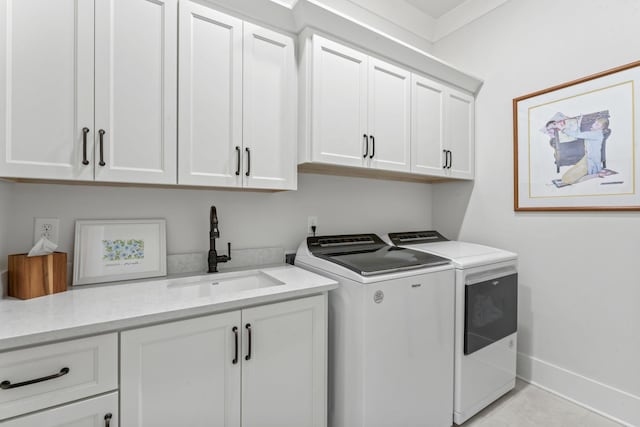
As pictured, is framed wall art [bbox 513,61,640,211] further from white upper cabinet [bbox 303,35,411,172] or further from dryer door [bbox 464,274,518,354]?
white upper cabinet [bbox 303,35,411,172]

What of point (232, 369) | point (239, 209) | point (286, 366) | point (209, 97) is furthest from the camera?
point (239, 209)

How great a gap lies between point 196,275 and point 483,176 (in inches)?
92.6

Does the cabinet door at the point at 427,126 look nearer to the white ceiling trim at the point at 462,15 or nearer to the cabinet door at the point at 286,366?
the white ceiling trim at the point at 462,15

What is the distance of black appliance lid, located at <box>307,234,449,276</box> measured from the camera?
5.10 ft

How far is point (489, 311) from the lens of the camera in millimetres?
1880

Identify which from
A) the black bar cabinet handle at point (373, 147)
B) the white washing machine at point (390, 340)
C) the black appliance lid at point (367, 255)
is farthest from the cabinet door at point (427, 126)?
the white washing machine at point (390, 340)

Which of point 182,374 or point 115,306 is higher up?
point 115,306

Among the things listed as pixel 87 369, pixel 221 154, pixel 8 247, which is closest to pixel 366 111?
pixel 221 154

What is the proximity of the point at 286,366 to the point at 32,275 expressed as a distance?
1.13m

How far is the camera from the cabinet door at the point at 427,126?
2191 mm

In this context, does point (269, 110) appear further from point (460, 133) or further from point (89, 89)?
point (460, 133)

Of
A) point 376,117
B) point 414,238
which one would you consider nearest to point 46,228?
point 376,117

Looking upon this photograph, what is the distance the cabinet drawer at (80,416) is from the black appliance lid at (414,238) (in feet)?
6.09

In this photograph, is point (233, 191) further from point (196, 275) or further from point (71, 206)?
point (71, 206)
